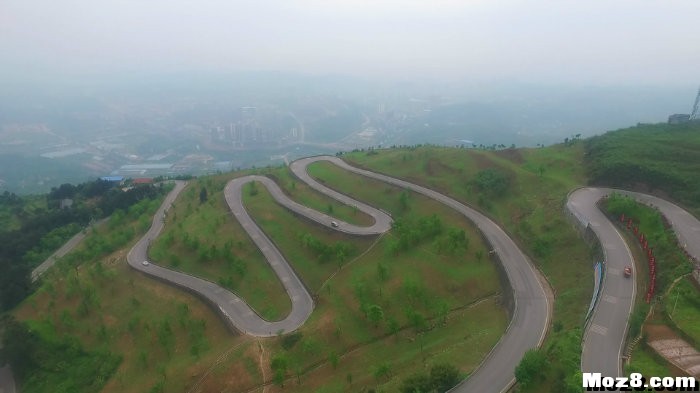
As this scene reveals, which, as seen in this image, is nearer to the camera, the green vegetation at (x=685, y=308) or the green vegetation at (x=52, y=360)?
the green vegetation at (x=685, y=308)

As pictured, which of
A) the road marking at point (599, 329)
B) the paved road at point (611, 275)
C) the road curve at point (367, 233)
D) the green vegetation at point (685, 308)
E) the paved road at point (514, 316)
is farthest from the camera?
the road curve at point (367, 233)

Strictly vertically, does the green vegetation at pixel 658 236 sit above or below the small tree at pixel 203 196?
above

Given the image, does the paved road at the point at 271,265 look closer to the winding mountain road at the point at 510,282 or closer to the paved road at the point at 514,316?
the winding mountain road at the point at 510,282

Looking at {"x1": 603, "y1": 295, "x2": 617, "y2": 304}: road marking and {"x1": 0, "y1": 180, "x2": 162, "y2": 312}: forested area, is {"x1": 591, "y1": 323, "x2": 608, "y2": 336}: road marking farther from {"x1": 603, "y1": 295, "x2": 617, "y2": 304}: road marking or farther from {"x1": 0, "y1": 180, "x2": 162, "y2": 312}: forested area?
{"x1": 0, "y1": 180, "x2": 162, "y2": 312}: forested area

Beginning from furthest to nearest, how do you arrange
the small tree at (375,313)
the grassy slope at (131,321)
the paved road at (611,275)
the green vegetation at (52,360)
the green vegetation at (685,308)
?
the green vegetation at (52,360) < the grassy slope at (131,321) < the small tree at (375,313) < the paved road at (611,275) < the green vegetation at (685,308)

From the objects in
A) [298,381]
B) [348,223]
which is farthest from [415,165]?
[298,381]

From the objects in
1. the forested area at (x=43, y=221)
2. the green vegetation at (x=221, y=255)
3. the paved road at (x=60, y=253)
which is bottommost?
the paved road at (x=60, y=253)

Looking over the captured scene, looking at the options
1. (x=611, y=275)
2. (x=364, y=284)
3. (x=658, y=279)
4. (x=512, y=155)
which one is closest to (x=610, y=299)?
(x=611, y=275)

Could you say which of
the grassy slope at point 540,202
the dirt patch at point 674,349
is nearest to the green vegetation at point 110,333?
the grassy slope at point 540,202
